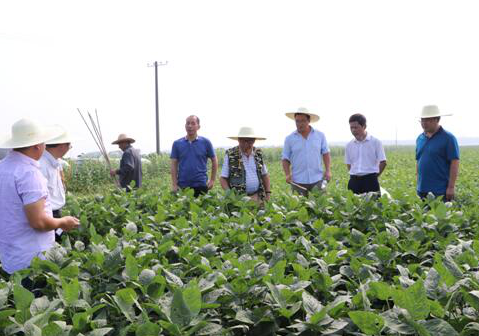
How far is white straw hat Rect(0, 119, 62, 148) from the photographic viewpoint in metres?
3.28

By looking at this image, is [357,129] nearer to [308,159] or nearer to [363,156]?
[363,156]

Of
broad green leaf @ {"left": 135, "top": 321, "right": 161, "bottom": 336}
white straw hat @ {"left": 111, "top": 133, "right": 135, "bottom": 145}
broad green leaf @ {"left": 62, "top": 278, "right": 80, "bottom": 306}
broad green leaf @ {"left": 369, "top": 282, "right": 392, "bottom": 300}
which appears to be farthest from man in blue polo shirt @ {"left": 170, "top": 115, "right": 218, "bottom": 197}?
broad green leaf @ {"left": 135, "top": 321, "right": 161, "bottom": 336}

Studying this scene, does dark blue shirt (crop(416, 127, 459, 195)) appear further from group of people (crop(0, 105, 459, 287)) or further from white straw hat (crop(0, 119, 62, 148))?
white straw hat (crop(0, 119, 62, 148))

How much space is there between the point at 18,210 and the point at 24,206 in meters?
0.09

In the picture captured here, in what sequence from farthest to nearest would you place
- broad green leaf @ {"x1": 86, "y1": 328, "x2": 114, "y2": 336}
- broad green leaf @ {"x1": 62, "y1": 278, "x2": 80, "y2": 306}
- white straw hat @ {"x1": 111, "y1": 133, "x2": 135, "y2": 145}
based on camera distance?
white straw hat @ {"x1": 111, "y1": 133, "x2": 135, "y2": 145} < broad green leaf @ {"x1": 62, "y1": 278, "x2": 80, "y2": 306} < broad green leaf @ {"x1": 86, "y1": 328, "x2": 114, "y2": 336}

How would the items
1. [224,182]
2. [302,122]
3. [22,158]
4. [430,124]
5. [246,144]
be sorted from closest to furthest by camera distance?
[22,158], [430,124], [246,144], [224,182], [302,122]

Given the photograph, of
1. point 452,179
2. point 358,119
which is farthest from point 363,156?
point 452,179

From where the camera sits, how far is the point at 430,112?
5863mm

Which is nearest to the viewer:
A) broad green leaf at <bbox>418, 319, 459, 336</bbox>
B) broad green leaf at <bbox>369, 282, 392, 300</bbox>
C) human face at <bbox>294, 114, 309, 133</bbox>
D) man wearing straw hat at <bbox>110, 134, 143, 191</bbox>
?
broad green leaf at <bbox>418, 319, 459, 336</bbox>

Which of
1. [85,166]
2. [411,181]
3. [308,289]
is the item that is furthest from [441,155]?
[85,166]

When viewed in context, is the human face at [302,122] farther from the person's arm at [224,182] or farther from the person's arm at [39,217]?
the person's arm at [39,217]

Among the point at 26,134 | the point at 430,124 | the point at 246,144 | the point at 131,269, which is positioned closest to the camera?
the point at 131,269

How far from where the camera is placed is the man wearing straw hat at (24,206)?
3.12 metres

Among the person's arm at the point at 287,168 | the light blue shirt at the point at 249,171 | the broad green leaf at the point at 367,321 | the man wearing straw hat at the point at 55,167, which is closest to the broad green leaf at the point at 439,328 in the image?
the broad green leaf at the point at 367,321
